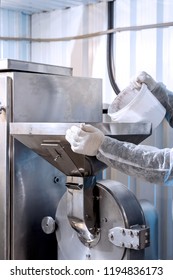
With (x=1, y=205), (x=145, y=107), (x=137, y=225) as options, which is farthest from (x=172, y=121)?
(x=1, y=205)

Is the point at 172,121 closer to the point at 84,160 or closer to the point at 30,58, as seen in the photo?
the point at 84,160

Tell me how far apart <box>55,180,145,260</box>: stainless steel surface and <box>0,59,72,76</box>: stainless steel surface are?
1.75 ft

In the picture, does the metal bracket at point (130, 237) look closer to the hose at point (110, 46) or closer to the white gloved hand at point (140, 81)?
the white gloved hand at point (140, 81)

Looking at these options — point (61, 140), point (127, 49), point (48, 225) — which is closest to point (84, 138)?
point (61, 140)

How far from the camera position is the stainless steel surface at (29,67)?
5.64 ft

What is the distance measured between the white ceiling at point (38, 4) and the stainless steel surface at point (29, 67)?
26.3 inches

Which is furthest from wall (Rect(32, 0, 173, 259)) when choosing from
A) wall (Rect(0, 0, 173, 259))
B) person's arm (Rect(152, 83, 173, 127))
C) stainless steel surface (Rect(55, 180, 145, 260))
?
stainless steel surface (Rect(55, 180, 145, 260))

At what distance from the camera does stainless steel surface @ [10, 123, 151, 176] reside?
1449 millimetres

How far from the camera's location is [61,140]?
4.81 ft

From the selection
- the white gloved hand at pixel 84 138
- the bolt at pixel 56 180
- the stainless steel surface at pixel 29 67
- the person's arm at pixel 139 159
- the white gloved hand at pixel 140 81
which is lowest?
the bolt at pixel 56 180

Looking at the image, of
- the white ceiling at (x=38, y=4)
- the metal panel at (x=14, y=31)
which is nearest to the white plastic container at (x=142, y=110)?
the white ceiling at (x=38, y=4)

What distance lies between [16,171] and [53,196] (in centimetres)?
25
